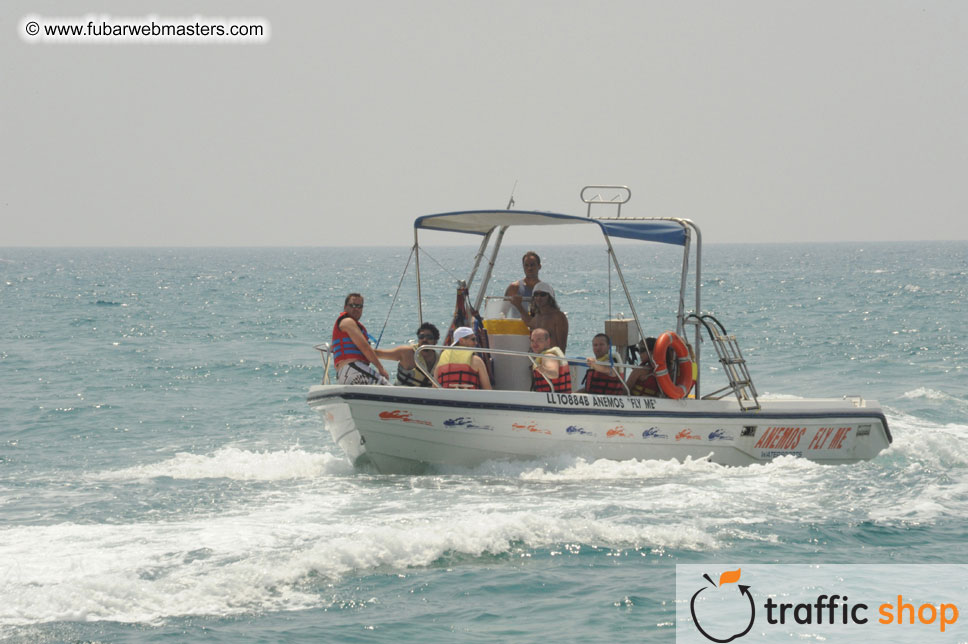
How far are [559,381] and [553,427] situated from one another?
1.53 feet

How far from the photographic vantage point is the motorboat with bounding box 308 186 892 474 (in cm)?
1044

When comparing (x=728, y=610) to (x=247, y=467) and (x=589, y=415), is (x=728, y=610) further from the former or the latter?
(x=247, y=467)

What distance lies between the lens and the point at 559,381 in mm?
10797

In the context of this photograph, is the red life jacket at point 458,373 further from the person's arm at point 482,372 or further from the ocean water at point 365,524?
the ocean water at point 365,524

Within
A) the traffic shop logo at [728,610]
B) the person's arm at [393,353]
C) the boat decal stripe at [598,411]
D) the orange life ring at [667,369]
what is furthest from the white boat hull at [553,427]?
the traffic shop logo at [728,610]

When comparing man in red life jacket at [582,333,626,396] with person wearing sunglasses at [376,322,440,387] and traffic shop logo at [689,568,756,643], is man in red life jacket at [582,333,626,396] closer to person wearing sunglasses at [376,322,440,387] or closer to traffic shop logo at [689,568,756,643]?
person wearing sunglasses at [376,322,440,387]

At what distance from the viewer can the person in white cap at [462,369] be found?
10672 mm

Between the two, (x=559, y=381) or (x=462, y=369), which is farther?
(x=559, y=381)

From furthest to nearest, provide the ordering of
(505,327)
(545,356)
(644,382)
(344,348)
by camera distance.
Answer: (505,327), (644,382), (344,348), (545,356)

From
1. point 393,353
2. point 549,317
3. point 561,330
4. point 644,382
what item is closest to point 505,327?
point 549,317

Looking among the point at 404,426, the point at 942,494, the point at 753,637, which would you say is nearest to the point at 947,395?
the point at 942,494

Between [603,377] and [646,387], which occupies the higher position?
[603,377]

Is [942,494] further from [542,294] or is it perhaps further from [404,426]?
[404,426]

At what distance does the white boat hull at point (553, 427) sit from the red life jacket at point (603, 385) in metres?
0.24
